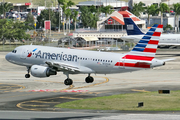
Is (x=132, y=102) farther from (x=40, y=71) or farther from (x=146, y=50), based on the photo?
(x=40, y=71)

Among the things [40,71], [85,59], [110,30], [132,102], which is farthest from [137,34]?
[132,102]

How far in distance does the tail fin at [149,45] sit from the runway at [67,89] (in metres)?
7.33

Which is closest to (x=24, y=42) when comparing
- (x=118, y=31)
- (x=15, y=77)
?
(x=118, y=31)

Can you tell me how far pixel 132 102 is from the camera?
51.3 m

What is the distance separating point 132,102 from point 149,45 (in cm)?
876

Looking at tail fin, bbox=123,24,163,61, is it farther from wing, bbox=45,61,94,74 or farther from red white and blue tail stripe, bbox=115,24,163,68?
wing, bbox=45,61,94,74

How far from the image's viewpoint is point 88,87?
6531 cm

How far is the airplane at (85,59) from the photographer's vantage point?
55.4 meters

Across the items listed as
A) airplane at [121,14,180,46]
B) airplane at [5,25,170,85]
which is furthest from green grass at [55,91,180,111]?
airplane at [121,14,180,46]

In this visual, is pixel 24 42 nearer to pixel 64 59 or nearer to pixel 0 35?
pixel 0 35

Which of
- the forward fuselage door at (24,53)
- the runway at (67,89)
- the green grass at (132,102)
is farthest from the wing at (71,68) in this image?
the green grass at (132,102)

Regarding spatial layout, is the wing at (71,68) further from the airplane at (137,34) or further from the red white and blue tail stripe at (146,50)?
the airplane at (137,34)

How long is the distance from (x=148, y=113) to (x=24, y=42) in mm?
117745

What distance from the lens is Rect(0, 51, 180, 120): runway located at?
4425 centimetres
